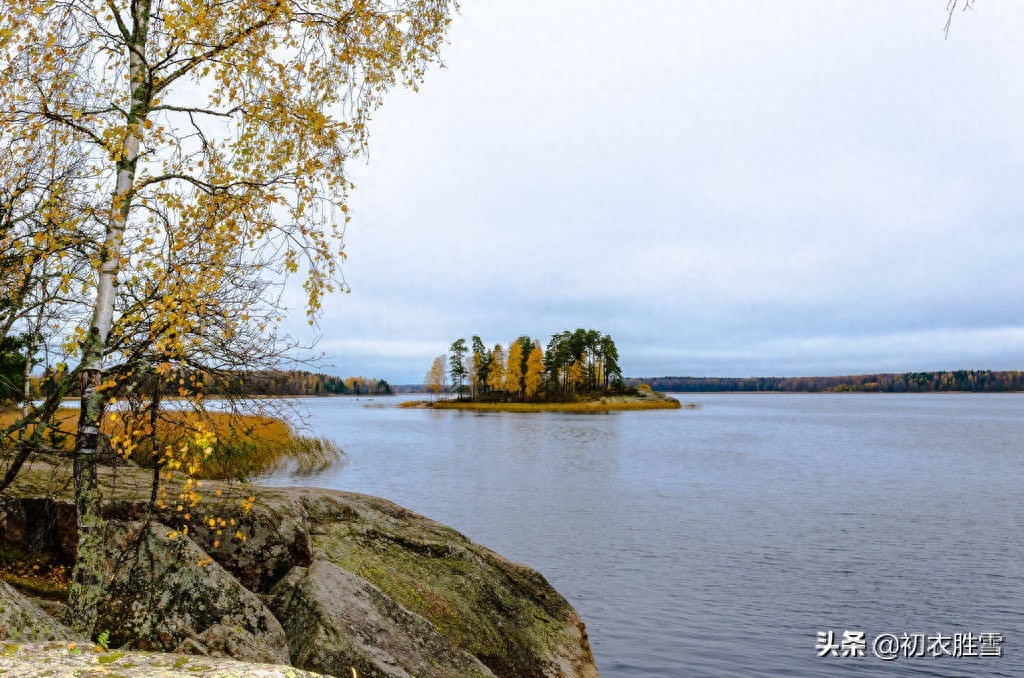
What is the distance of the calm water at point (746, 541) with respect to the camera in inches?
558

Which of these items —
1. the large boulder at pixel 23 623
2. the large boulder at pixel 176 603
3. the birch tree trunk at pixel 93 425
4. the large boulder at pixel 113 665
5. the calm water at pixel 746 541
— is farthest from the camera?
the calm water at pixel 746 541

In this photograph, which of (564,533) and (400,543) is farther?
(564,533)

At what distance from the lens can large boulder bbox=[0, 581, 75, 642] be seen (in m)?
5.78

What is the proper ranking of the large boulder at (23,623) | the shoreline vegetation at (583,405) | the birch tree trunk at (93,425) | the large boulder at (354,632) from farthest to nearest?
1. the shoreline vegetation at (583,405)
2. the large boulder at (354,632)
3. the birch tree trunk at (93,425)
4. the large boulder at (23,623)

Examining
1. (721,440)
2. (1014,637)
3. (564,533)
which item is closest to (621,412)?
(721,440)

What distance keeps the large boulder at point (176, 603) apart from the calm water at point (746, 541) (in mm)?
7320

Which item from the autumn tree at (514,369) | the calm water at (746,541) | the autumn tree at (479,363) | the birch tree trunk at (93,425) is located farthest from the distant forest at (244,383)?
the autumn tree at (479,363)

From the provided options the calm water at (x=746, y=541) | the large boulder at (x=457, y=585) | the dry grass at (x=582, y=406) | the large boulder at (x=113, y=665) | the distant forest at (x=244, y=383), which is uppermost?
the distant forest at (x=244, y=383)

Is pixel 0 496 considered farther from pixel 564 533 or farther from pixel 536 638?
pixel 564 533

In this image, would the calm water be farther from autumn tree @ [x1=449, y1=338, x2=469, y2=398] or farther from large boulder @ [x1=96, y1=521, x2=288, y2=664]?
autumn tree @ [x1=449, y1=338, x2=469, y2=398]

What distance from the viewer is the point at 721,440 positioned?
6888 centimetres

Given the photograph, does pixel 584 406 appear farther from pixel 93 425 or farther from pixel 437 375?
pixel 93 425

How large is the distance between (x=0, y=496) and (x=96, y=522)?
11.2 feet

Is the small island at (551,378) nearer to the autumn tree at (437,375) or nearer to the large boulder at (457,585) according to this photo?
the autumn tree at (437,375)
